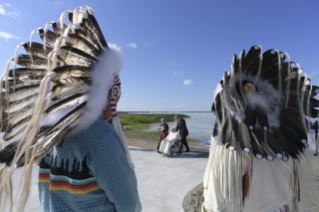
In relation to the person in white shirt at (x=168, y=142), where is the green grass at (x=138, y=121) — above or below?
below

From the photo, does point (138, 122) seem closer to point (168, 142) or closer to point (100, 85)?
point (168, 142)

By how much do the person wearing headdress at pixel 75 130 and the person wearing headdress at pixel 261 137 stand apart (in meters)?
0.82

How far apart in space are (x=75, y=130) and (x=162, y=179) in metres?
3.97

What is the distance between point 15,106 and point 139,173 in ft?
14.0

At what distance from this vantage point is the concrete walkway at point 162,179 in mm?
3428

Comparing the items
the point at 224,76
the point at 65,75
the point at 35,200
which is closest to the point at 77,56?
the point at 65,75

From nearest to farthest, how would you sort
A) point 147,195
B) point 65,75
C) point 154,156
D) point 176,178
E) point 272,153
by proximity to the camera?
point 65,75 < point 272,153 < point 147,195 < point 176,178 < point 154,156

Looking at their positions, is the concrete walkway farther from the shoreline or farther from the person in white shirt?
the shoreline

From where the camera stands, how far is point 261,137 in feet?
5.14

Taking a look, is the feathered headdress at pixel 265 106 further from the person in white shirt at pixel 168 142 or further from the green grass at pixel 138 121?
the green grass at pixel 138 121

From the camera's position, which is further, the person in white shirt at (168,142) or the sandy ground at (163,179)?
the person in white shirt at (168,142)

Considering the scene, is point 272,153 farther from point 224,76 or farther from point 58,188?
point 58,188

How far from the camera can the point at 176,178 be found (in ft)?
15.8

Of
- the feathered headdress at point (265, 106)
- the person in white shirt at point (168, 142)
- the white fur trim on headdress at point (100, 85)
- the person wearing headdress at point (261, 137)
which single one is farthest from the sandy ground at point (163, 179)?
the white fur trim on headdress at point (100, 85)
